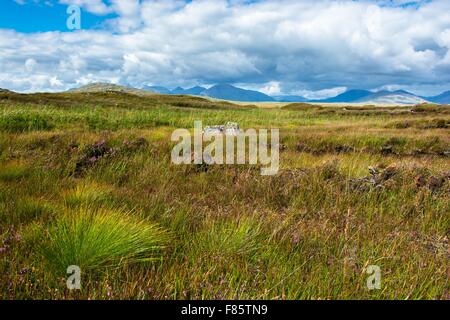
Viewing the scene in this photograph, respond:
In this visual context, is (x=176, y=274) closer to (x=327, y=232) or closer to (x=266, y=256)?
(x=266, y=256)

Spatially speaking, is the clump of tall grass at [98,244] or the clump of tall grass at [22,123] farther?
the clump of tall grass at [22,123]

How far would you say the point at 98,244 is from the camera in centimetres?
271

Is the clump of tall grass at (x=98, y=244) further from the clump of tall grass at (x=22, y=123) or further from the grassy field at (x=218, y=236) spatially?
the clump of tall grass at (x=22, y=123)

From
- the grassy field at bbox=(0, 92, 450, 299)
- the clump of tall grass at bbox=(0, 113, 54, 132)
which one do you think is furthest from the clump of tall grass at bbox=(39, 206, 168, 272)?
the clump of tall grass at bbox=(0, 113, 54, 132)

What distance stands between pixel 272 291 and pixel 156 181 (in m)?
3.97

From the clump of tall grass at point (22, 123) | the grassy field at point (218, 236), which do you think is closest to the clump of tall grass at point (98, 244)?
the grassy field at point (218, 236)

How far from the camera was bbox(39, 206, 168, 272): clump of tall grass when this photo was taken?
8.54 ft

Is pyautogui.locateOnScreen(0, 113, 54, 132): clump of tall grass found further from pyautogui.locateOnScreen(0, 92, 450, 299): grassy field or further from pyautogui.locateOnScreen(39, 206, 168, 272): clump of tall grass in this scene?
pyautogui.locateOnScreen(39, 206, 168, 272): clump of tall grass

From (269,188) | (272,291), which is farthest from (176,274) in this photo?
(269,188)

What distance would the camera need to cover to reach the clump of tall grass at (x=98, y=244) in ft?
8.54

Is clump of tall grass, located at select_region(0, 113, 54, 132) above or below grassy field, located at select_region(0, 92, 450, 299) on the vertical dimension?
above

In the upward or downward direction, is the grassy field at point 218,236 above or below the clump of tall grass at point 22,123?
below

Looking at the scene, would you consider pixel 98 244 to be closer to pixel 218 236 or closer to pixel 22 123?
pixel 218 236

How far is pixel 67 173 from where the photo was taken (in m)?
6.11
